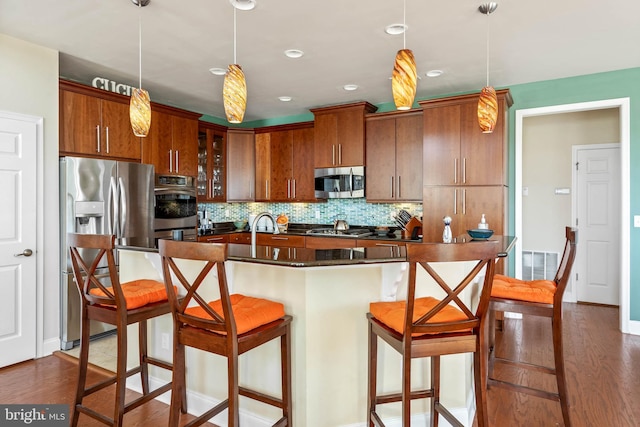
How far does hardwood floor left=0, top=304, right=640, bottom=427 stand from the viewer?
7.90 feet

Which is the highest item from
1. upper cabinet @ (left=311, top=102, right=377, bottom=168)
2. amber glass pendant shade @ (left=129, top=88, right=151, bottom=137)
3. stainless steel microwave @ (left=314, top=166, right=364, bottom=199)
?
upper cabinet @ (left=311, top=102, right=377, bottom=168)

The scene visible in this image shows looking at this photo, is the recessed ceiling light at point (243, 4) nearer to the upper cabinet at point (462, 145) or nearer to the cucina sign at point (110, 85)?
the cucina sign at point (110, 85)

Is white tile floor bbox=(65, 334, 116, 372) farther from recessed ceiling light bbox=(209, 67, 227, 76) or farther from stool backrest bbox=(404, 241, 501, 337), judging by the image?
recessed ceiling light bbox=(209, 67, 227, 76)

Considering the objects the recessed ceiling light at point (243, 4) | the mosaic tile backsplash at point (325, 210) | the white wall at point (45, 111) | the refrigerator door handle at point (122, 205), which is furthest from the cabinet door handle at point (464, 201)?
the white wall at point (45, 111)

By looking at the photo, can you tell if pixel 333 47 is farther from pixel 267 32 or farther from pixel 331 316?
pixel 331 316

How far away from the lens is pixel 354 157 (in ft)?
16.6

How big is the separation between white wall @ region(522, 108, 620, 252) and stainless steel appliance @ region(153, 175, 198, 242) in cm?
454

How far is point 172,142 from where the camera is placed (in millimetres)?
4809

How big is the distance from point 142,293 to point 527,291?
225 centimetres

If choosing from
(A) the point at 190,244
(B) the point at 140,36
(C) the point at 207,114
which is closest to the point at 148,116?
(B) the point at 140,36

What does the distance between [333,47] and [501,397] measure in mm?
3007

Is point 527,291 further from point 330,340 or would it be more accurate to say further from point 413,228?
point 413,228

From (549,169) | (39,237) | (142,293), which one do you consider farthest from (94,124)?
(549,169)

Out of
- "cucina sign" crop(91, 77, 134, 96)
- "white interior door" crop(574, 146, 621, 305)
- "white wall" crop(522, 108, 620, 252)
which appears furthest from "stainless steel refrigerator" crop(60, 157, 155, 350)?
"white interior door" crop(574, 146, 621, 305)
